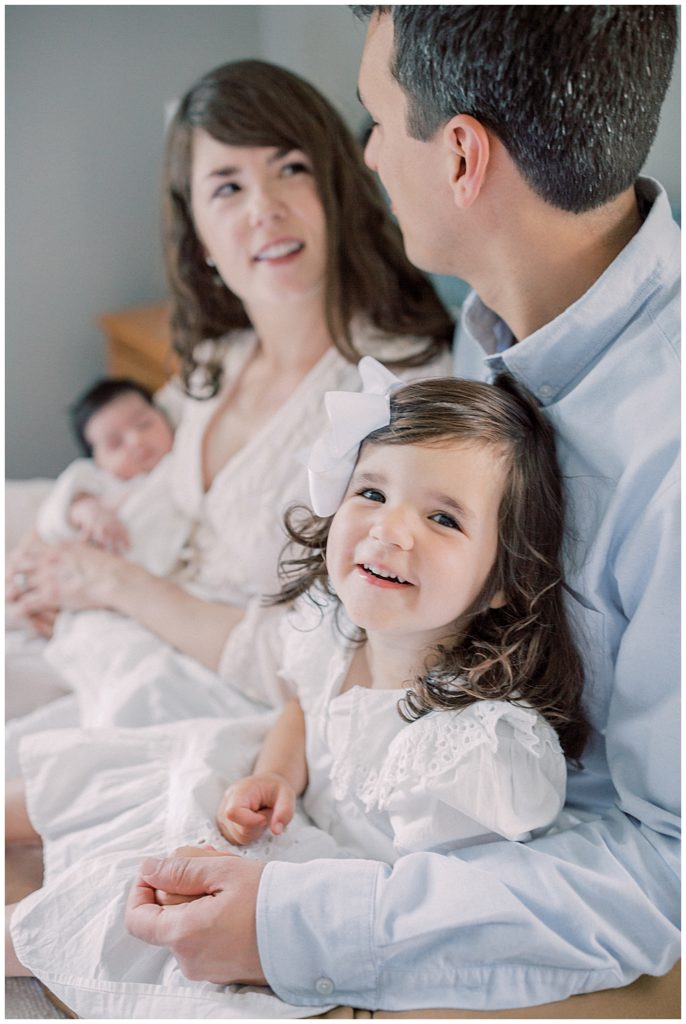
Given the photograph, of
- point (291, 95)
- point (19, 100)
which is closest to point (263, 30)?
point (19, 100)

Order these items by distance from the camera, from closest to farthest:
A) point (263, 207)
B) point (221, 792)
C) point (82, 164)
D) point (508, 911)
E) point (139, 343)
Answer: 1. point (508, 911)
2. point (221, 792)
3. point (263, 207)
4. point (139, 343)
5. point (82, 164)

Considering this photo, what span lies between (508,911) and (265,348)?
1047 millimetres

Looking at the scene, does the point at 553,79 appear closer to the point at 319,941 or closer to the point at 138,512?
the point at 319,941

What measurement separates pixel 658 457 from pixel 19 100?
198 cm

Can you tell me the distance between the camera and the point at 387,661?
3.36 ft

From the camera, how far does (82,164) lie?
96.6 inches

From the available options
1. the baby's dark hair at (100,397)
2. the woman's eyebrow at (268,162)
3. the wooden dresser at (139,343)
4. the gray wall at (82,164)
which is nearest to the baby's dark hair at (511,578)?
the woman's eyebrow at (268,162)

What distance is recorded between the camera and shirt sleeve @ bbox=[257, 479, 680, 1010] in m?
0.86

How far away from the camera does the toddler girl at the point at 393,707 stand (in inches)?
35.4

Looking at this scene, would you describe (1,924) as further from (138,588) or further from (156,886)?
(138,588)

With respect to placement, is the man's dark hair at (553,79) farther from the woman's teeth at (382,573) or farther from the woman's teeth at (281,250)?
the woman's teeth at (281,250)

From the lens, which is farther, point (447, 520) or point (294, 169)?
point (294, 169)

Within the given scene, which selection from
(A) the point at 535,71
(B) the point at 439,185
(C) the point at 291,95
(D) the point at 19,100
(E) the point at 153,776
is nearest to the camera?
(A) the point at 535,71

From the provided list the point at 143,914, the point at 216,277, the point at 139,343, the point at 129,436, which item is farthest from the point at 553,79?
the point at 139,343
